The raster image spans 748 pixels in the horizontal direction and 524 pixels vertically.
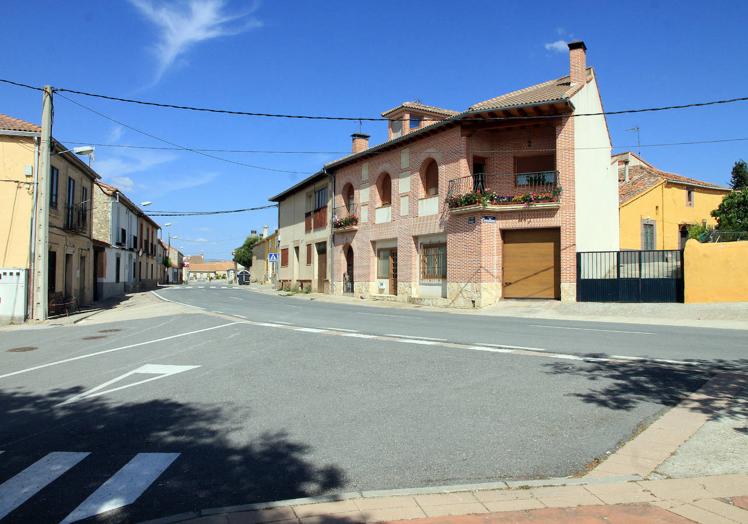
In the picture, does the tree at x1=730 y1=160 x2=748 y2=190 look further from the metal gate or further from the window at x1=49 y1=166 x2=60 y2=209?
the window at x1=49 y1=166 x2=60 y2=209

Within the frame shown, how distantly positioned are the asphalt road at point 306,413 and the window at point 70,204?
43.0 feet

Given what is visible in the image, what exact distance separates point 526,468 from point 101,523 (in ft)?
9.91

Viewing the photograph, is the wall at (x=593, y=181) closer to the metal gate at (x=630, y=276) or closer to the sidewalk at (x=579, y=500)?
the metal gate at (x=630, y=276)

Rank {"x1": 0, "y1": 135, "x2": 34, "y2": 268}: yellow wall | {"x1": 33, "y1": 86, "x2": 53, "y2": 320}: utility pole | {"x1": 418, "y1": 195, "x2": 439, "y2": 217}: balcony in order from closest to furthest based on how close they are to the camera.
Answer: {"x1": 33, "y1": 86, "x2": 53, "y2": 320}: utility pole, {"x1": 0, "y1": 135, "x2": 34, "y2": 268}: yellow wall, {"x1": 418, "y1": 195, "x2": 439, "y2": 217}: balcony

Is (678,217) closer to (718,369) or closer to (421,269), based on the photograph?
(421,269)

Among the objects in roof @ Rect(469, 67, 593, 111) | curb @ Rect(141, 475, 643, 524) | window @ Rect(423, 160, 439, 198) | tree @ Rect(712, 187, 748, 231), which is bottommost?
curb @ Rect(141, 475, 643, 524)

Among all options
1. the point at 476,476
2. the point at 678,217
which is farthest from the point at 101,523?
the point at 678,217

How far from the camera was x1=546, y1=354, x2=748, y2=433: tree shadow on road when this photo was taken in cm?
594

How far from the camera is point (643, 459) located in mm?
4348

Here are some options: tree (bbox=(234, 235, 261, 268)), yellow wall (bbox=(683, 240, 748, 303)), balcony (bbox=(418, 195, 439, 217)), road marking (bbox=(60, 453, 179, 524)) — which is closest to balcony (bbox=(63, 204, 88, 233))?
balcony (bbox=(418, 195, 439, 217))

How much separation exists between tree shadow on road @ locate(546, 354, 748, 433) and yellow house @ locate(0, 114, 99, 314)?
17860 millimetres

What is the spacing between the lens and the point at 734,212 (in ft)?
90.3

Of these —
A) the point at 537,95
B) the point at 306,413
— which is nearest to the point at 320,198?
the point at 537,95

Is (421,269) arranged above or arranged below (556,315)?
above
